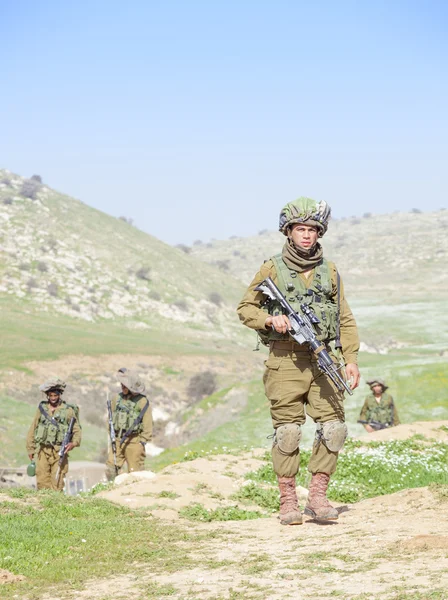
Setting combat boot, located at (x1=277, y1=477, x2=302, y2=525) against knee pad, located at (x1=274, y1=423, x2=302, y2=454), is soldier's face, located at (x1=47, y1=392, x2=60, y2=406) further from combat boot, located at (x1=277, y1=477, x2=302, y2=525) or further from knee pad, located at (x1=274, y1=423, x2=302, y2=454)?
knee pad, located at (x1=274, y1=423, x2=302, y2=454)

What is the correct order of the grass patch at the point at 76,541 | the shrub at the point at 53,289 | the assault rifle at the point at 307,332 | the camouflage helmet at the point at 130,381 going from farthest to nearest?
1. the shrub at the point at 53,289
2. the camouflage helmet at the point at 130,381
3. the assault rifle at the point at 307,332
4. the grass patch at the point at 76,541

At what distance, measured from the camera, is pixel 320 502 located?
8.60 meters

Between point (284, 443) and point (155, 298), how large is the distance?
240 ft

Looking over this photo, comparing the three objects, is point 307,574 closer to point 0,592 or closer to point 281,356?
point 0,592

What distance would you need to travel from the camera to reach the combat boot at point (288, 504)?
8.48 m

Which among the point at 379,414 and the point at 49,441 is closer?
the point at 49,441

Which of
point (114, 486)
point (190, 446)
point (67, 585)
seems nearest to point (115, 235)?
point (190, 446)

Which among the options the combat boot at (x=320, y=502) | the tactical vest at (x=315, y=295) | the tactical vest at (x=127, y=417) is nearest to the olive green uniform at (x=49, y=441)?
the tactical vest at (x=127, y=417)

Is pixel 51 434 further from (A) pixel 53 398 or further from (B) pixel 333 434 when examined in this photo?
(B) pixel 333 434

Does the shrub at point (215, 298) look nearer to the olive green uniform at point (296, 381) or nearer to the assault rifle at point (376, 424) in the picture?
the assault rifle at point (376, 424)

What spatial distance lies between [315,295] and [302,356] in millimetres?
615

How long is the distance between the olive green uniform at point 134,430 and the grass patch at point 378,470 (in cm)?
216

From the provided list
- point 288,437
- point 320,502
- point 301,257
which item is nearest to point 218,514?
point 320,502

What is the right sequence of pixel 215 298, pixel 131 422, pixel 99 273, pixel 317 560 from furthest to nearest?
pixel 215 298, pixel 99 273, pixel 131 422, pixel 317 560
